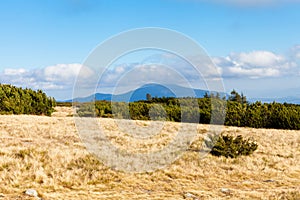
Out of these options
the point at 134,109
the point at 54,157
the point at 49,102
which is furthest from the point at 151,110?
the point at 54,157

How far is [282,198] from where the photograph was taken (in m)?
11.0

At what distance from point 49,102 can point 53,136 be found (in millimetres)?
27369

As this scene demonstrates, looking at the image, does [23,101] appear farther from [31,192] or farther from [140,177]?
[31,192]

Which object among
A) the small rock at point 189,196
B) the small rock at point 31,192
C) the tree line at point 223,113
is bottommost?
the small rock at point 189,196

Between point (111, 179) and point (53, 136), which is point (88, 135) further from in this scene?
point (111, 179)

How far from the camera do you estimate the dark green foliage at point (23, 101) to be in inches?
1530

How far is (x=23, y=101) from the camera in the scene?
41.0 m

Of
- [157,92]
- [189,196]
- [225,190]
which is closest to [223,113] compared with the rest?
→ [157,92]

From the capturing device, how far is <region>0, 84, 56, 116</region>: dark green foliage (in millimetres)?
38853

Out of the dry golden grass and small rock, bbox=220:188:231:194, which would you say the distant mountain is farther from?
small rock, bbox=220:188:231:194

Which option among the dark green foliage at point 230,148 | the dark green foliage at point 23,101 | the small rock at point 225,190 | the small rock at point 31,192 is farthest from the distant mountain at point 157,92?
the dark green foliage at point 23,101

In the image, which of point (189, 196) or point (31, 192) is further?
point (189, 196)

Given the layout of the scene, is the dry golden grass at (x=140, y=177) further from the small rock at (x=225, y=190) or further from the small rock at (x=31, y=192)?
the small rock at (x=31, y=192)

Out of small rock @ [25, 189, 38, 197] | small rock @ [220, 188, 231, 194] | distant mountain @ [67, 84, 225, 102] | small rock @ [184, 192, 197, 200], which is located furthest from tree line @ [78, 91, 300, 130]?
small rock @ [25, 189, 38, 197]
